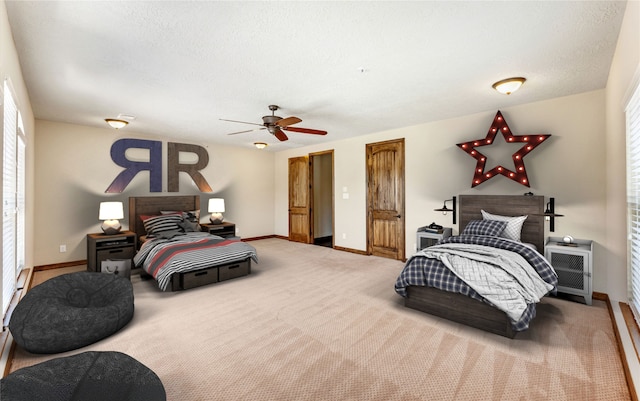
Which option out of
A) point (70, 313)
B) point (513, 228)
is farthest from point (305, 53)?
point (513, 228)

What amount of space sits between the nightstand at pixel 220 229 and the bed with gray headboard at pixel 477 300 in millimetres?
4377

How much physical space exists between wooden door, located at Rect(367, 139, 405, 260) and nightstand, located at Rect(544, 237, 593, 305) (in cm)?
227

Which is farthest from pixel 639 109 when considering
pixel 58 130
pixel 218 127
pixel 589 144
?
pixel 58 130

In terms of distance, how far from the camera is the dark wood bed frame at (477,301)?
262 centimetres

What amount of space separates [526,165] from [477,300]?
7.88 feet

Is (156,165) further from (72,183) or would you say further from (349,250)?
(349,250)

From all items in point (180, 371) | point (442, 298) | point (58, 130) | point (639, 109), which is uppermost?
point (58, 130)

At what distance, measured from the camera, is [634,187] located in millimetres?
2402

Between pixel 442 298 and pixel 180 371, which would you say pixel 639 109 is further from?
pixel 180 371

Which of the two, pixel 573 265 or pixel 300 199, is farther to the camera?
pixel 300 199

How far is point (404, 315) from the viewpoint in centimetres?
300

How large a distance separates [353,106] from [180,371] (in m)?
3.54

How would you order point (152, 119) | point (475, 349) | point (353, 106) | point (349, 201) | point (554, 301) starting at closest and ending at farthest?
point (475, 349), point (554, 301), point (353, 106), point (152, 119), point (349, 201)

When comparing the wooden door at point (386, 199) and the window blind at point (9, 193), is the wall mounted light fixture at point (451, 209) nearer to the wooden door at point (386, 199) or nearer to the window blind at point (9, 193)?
the wooden door at point (386, 199)
